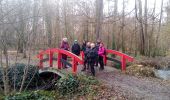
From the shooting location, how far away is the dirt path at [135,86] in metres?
9.95

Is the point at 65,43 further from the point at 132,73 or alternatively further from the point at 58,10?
the point at 58,10

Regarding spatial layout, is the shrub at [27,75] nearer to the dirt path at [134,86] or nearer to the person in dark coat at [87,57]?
the person in dark coat at [87,57]

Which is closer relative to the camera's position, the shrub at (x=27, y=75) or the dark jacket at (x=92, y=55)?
the dark jacket at (x=92, y=55)

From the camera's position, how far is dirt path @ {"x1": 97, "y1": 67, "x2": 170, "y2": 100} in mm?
9953

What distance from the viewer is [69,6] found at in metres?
29.9

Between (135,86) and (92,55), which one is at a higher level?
(92,55)

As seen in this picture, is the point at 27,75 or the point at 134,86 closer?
the point at 134,86

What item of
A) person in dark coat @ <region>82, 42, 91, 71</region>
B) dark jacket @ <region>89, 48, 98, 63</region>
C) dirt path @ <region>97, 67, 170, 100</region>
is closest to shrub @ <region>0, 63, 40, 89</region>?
person in dark coat @ <region>82, 42, 91, 71</region>

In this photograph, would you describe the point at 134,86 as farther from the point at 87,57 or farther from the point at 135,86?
the point at 87,57

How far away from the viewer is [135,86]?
11.4 metres

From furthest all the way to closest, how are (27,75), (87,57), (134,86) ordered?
(27,75), (87,57), (134,86)

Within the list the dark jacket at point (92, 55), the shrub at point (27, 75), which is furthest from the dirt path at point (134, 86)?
the shrub at point (27, 75)

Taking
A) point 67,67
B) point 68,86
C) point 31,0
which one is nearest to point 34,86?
point 67,67

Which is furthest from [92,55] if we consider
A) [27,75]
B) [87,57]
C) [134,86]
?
[27,75]
